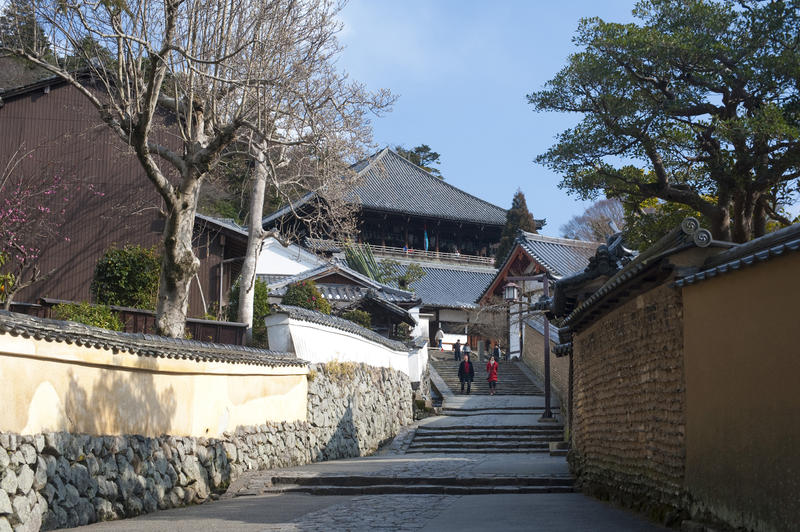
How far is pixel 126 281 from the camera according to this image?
19031mm

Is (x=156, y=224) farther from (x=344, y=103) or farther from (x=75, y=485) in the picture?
(x=75, y=485)

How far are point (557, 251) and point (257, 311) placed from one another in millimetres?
21481

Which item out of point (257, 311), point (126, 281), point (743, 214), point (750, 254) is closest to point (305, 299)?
point (257, 311)

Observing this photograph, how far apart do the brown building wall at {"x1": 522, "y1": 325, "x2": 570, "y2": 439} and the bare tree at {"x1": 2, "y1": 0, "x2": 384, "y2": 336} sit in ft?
33.3

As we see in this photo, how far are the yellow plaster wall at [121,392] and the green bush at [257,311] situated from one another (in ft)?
15.5

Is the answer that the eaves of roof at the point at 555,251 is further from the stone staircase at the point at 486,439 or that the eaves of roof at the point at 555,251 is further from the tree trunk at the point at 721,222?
the tree trunk at the point at 721,222

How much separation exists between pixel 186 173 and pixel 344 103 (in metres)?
3.14

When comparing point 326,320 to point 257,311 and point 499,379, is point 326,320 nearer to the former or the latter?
point 257,311

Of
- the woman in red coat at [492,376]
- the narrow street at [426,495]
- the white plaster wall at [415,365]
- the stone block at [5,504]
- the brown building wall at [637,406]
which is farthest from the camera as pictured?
the woman in red coat at [492,376]

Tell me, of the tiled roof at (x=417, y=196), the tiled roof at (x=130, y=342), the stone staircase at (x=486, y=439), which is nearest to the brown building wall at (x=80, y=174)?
the stone staircase at (x=486, y=439)

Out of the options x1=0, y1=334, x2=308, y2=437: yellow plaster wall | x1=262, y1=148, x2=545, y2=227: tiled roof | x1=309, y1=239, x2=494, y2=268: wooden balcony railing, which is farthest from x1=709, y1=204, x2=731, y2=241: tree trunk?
x1=262, y1=148, x2=545, y2=227: tiled roof

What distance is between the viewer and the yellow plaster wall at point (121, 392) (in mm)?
7996

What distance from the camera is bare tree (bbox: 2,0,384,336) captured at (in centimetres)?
1227

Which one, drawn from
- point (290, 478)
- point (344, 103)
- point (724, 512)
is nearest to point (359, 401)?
point (290, 478)
